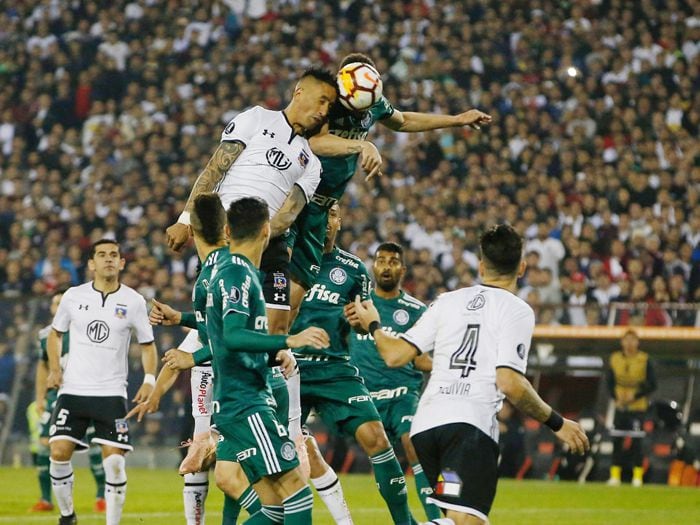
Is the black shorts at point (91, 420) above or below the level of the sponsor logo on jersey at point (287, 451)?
below

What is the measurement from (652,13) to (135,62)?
9.71m

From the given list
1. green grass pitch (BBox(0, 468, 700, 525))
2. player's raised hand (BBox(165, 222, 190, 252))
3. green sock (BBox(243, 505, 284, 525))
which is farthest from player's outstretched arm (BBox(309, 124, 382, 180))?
green grass pitch (BBox(0, 468, 700, 525))

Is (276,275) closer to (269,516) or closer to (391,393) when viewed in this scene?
(269,516)

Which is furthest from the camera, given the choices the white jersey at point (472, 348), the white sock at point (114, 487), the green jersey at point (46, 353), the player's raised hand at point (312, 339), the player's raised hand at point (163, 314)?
the green jersey at point (46, 353)

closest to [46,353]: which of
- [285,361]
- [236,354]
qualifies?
[285,361]

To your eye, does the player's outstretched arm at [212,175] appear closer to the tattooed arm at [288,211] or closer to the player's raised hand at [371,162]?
the tattooed arm at [288,211]

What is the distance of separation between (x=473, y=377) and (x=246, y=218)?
4.79 feet

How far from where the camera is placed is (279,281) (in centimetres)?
833

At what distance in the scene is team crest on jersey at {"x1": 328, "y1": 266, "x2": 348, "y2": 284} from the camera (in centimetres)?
1027

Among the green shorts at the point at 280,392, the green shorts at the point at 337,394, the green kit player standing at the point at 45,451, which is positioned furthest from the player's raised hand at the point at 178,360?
the green kit player standing at the point at 45,451

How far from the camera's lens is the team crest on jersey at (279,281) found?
27.2ft

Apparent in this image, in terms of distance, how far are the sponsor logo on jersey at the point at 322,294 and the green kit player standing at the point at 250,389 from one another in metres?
3.11

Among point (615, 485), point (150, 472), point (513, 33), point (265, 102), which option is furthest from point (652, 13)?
point (150, 472)

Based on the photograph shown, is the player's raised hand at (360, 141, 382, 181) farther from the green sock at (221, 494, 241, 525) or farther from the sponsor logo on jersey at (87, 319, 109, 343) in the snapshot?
the sponsor logo on jersey at (87, 319, 109, 343)
